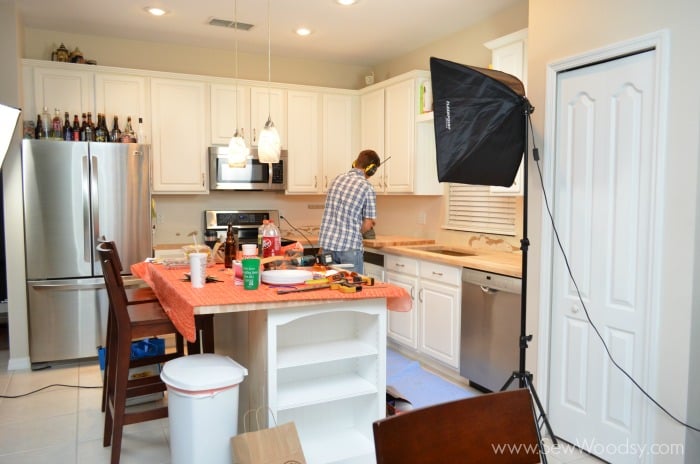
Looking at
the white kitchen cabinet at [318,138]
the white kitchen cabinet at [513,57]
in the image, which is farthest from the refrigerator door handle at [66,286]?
the white kitchen cabinet at [513,57]

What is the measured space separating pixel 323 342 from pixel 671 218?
5.29 feet

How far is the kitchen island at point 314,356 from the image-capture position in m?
2.17

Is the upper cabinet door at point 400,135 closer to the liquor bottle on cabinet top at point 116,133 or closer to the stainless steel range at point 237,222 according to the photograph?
the stainless steel range at point 237,222

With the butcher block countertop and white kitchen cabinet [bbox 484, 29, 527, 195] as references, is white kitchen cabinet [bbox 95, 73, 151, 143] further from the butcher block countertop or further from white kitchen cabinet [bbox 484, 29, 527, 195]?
white kitchen cabinet [bbox 484, 29, 527, 195]

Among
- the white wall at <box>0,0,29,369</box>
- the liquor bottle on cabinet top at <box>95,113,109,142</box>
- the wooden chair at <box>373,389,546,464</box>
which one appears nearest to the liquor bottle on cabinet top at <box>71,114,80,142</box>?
the liquor bottle on cabinet top at <box>95,113,109,142</box>

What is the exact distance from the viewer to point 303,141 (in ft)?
16.9

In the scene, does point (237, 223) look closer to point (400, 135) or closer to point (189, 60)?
point (189, 60)

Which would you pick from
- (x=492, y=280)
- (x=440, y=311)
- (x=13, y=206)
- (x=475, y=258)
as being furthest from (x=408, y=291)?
(x=13, y=206)

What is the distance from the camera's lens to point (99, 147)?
400 centimetres

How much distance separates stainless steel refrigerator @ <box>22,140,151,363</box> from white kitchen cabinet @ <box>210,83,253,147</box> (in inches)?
31.6

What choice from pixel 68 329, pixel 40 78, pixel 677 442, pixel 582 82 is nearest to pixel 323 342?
pixel 677 442

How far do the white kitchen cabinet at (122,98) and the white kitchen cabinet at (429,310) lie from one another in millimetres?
2505

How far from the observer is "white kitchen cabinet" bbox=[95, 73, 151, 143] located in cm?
435

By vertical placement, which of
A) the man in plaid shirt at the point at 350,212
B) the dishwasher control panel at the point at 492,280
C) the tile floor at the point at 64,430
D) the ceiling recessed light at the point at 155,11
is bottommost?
the tile floor at the point at 64,430
